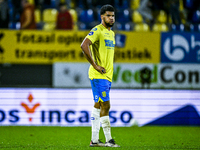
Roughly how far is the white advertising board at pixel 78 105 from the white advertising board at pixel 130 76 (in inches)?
56.9

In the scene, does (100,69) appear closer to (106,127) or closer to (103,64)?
(103,64)

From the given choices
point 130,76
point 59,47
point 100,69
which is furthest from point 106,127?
point 59,47

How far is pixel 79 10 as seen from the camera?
1262 centimetres

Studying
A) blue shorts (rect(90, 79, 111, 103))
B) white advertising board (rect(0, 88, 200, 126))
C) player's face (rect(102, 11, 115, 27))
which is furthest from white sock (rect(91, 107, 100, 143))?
white advertising board (rect(0, 88, 200, 126))

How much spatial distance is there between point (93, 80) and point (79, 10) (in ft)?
25.8

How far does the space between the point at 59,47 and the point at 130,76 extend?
77.9 inches

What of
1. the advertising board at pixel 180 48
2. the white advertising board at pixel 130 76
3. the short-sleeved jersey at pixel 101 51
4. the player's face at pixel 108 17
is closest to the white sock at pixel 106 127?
the short-sleeved jersey at pixel 101 51

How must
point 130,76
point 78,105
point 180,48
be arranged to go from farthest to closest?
1. point 180,48
2. point 130,76
3. point 78,105

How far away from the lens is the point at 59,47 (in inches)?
410

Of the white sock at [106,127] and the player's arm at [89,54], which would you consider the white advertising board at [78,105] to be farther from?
the player's arm at [89,54]

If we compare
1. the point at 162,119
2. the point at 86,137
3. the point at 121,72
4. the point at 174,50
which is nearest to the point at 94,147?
the point at 86,137

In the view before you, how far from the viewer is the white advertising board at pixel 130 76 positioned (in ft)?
33.9

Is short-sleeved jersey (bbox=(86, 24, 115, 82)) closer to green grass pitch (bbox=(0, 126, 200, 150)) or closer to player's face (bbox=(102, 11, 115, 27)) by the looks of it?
player's face (bbox=(102, 11, 115, 27))

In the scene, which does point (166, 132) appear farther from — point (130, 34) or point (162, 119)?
point (130, 34)
